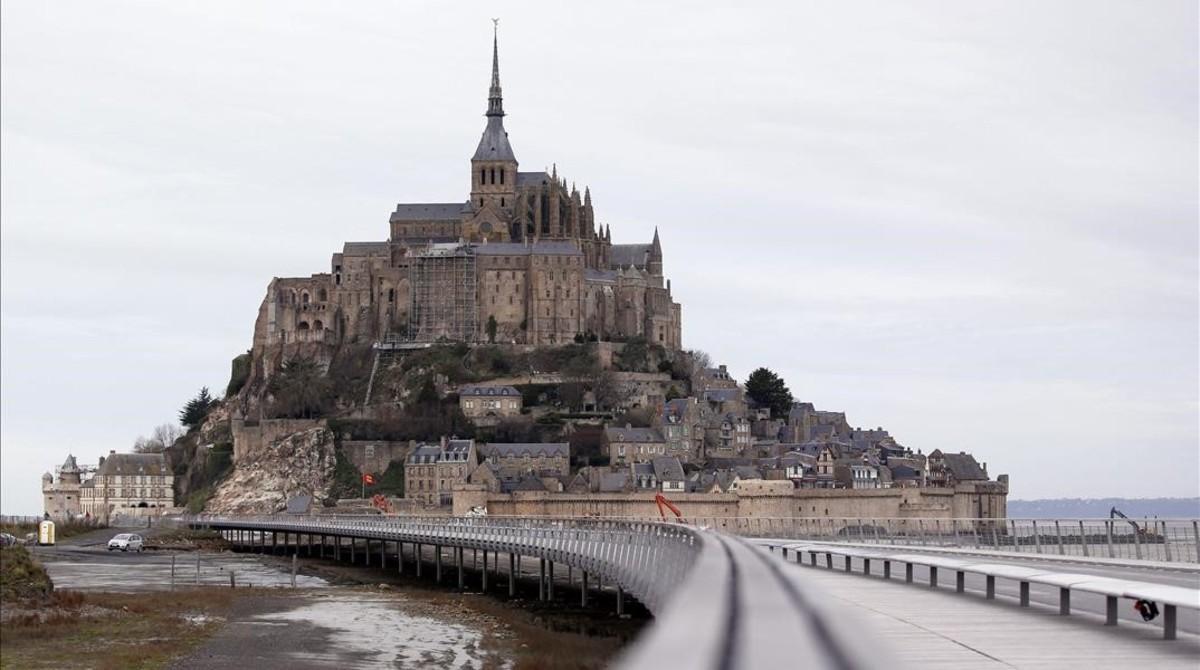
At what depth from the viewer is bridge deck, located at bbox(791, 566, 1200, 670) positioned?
12.7 m

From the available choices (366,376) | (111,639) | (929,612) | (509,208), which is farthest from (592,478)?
(929,612)

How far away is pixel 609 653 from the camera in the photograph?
33.2 meters

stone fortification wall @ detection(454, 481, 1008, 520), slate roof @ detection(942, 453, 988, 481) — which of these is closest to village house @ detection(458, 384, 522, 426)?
stone fortification wall @ detection(454, 481, 1008, 520)

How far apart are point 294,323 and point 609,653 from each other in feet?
382

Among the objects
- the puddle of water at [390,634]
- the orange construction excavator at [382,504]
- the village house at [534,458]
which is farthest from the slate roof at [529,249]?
the puddle of water at [390,634]

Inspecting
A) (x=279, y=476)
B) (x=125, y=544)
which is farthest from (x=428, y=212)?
(x=125, y=544)

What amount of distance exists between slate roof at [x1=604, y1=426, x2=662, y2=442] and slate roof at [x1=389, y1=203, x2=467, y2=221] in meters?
33.6

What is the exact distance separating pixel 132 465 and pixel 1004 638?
131m

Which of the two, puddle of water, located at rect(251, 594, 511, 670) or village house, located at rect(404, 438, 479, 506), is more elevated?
village house, located at rect(404, 438, 479, 506)

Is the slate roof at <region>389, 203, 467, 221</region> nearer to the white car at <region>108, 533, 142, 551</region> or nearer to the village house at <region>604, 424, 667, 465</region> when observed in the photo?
the village house at <region>604, 424, 667, 465</region>

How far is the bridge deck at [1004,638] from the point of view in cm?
1266

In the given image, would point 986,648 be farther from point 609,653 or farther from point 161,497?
point 161,497

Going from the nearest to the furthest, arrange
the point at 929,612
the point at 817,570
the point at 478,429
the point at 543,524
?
the point at 929,612, the point at 817,570, the point at 543,524, the point at 478,429

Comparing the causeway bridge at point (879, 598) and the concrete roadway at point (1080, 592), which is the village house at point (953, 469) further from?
the concrete roadway at point (1080, 592)
